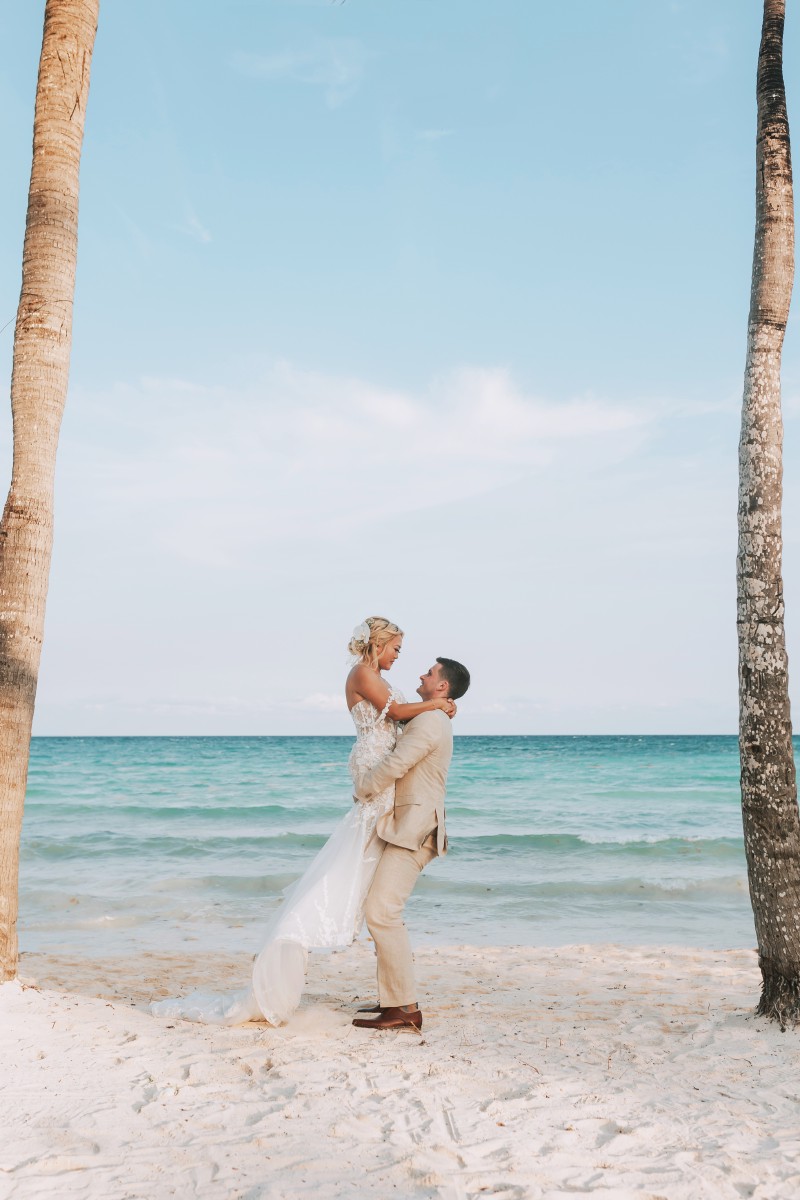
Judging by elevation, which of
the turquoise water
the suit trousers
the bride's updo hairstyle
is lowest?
the turquoise water

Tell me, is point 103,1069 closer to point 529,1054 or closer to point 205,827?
point 529,1054

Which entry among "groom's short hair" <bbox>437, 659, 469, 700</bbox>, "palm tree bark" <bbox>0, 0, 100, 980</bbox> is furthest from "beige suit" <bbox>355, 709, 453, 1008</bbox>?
"palm tree bark" <bbox>0, 0, 100, 980</bbox>

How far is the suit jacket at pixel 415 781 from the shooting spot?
5789 mm

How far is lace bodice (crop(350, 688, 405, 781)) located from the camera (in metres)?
5.95

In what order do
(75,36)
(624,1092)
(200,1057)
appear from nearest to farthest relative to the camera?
(624,1092) < (200,1057) < (75,36)

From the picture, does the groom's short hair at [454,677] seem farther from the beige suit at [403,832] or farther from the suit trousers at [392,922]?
the suit trousers at [392,922]

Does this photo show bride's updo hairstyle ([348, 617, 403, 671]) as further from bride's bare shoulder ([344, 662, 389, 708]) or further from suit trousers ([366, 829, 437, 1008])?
suit trousers ([366, 829, 437, 1008])

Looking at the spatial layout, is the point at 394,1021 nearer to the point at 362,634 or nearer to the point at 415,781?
the point at 415,781

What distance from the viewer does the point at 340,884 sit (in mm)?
5742

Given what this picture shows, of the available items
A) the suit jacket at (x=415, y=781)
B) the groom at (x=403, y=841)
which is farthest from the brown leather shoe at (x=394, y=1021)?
the suit jacket at (x=415, y=781)

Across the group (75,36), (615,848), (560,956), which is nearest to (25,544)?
(75,36)

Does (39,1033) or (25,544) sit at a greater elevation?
(25,544)

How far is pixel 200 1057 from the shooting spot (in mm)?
5035

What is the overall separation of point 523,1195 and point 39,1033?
9.95ft
